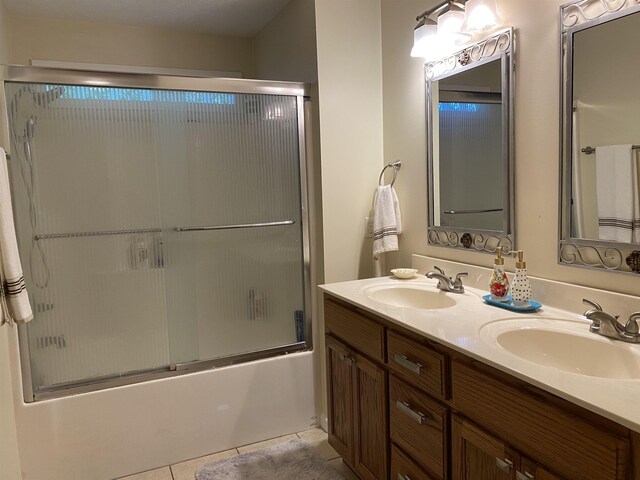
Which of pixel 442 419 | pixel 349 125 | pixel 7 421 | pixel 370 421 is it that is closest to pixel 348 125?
pixel 349 125

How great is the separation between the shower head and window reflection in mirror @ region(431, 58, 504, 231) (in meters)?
1.70

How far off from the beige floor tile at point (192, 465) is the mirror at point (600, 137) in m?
1.89

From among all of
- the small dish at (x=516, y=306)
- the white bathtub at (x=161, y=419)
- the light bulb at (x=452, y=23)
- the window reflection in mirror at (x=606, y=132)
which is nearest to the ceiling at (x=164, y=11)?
the light bulb at (x=452, y=23)

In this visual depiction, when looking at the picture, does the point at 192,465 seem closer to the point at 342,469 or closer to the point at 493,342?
the point at 342,469

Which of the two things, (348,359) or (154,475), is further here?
(154,475)

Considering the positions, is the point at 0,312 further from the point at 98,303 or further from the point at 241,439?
the point at 241,439

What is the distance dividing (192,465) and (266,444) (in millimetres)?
395

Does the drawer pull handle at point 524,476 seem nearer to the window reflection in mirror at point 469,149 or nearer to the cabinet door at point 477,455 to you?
the cabinet door at point 477,455

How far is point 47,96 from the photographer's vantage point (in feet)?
6.93

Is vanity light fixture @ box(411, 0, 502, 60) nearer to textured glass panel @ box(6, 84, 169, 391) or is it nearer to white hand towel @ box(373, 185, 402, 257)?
white hand towel @ box(373, 185, 402, 257)

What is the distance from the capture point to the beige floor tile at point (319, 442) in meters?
2.47

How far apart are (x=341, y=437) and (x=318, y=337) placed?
626 millimetres

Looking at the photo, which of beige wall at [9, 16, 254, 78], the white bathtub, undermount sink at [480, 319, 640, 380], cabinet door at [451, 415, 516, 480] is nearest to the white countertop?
undermount sink at [480, 319, 640, 380]

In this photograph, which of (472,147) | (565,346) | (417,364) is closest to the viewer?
(565,346)
